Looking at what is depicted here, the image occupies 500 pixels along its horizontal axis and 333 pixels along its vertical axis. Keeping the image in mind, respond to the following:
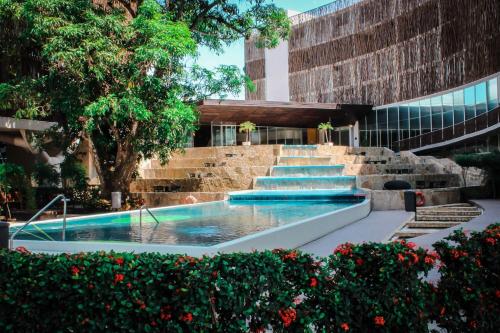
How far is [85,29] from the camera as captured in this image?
36.4ft

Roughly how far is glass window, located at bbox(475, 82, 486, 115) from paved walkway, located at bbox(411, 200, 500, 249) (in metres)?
12.8

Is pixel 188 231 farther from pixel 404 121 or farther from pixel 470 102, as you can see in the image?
pixel 404 121

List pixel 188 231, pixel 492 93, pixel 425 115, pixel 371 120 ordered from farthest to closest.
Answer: pixel 371 120, pixel 425 115, pixel 492 93, pixel 188 231

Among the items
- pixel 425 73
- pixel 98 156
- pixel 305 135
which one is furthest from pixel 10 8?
pixel 305 135

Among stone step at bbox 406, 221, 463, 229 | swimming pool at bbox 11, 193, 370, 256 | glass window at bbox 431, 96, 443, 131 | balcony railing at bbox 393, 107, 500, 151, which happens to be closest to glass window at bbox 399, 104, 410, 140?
balcony railing at bbox 393, 107, 500, 151

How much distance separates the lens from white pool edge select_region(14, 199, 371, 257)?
19.3ft

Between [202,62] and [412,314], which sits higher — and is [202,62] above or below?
above

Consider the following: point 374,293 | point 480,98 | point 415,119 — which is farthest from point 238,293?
point 415,119

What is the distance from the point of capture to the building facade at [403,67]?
23719 millimetres

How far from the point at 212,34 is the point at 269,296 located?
13.7 meters

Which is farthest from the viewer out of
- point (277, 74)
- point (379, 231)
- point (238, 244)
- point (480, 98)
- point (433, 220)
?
point (277, 74)

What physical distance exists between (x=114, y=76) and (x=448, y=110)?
67.3ft

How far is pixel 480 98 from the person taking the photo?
2430 centimetres

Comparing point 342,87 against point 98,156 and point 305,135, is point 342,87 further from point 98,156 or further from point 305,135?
point 98,156
